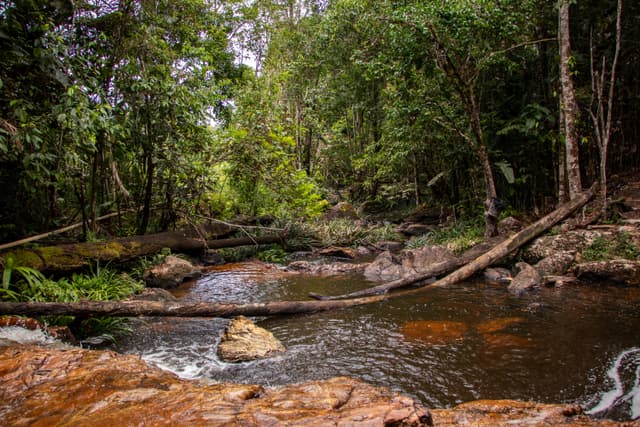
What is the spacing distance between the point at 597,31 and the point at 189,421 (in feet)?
42.6

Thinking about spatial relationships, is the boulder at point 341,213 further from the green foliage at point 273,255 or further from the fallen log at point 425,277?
the fallen log at point 425,277

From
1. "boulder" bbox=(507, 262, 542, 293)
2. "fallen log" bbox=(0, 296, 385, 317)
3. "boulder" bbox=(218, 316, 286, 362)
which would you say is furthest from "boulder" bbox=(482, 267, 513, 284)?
"boulder" bbox=(218, 316, 286, 362)

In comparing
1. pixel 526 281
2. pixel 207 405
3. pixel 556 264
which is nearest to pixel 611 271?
pixel 556 264

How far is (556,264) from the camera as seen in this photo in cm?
714

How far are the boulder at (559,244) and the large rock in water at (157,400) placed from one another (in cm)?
682

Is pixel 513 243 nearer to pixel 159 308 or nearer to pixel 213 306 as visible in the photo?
pixel 213 306

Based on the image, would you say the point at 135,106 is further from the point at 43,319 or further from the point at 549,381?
the point at 549,381

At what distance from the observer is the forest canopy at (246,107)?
5293 millimetres

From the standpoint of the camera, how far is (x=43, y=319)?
4.42m

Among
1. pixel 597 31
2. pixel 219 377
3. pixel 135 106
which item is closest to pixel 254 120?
pixel 135 106

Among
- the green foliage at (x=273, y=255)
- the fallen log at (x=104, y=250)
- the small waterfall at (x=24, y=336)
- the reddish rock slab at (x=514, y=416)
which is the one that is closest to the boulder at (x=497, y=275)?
the reddish rock slab at (x=514, y=416)

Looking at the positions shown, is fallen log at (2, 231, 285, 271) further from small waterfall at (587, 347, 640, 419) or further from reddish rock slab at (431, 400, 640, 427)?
small waterfall at (587, 347, 640, 419)

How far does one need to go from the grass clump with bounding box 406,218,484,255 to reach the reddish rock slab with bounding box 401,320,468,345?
183 inches

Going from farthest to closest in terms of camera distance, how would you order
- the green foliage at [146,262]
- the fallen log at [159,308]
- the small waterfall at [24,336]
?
the green foliage at [146,262] < the fallen log at [159,308] < the small waterfall at [24,336]
